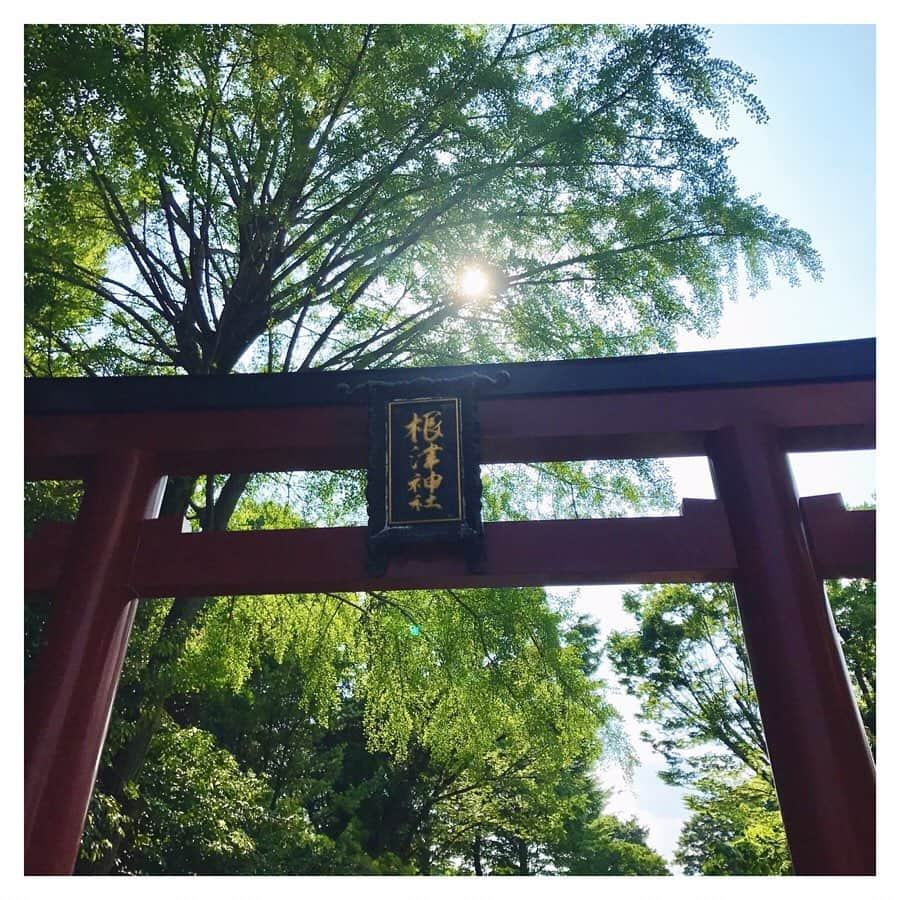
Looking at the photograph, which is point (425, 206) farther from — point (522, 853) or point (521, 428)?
point (522, 853)

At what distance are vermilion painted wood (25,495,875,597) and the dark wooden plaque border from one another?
11 centimetres

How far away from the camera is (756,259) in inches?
275

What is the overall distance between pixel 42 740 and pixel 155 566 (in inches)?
37.7

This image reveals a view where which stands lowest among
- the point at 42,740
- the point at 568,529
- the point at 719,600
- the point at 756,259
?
the point at 42,740

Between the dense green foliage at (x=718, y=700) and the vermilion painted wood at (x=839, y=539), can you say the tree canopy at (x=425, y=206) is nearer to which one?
the vermilion painted wood at (x=839, y=539)

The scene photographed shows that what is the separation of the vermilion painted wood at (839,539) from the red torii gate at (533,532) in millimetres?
11

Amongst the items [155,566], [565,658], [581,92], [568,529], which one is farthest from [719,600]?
[155,566]

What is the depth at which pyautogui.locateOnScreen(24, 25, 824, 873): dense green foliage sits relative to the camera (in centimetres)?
647

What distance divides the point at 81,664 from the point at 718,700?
1307 cm

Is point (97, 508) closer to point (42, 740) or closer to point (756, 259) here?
point (42, 740)

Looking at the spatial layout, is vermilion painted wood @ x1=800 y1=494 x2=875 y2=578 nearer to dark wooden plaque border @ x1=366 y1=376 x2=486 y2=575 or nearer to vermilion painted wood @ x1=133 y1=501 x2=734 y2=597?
vermilion painted wood @ x1=133 y1=501 x2=734 y2=597

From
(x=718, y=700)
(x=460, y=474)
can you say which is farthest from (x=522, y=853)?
(x=460, y=474)

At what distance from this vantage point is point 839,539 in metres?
3.60
